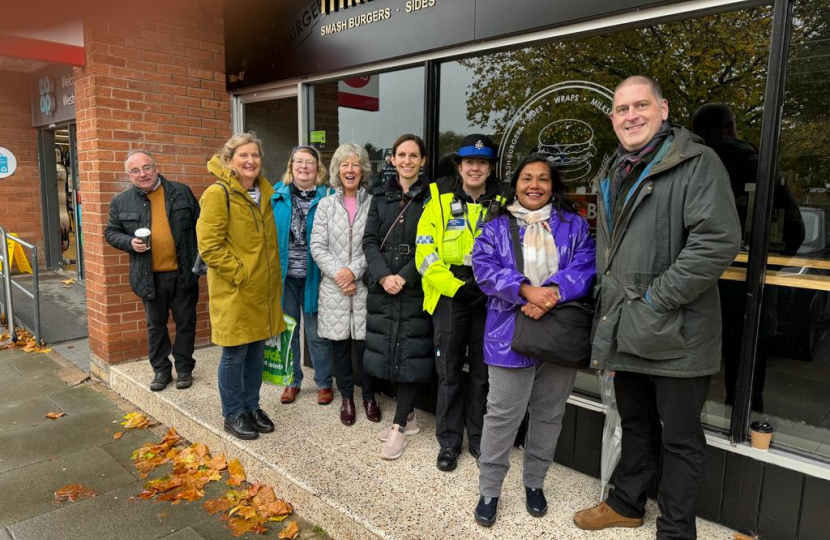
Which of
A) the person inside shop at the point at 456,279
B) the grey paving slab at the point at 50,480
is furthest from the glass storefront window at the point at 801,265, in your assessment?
the grey paving slab at the point at 50,480

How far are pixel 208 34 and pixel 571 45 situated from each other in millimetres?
3728

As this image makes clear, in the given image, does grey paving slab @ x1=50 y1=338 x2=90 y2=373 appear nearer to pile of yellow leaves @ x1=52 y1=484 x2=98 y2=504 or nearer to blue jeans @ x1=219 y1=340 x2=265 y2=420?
pile of yellow leaves @ x1=52 y1=484 x2=98 y2=504

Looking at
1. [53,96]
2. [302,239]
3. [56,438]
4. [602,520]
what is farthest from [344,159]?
[53,96]

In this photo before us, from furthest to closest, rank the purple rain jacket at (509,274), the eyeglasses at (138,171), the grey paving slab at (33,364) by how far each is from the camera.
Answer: the grey paving slab at (33,364), the eyeglasses at (138,171), the purple rain jacket at (509,274)

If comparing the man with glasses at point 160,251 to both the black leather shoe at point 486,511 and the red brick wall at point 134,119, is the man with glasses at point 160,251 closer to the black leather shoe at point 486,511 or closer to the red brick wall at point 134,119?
the red brick wall at point 134,119

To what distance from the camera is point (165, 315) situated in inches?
173

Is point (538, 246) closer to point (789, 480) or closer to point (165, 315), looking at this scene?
point (789, 480)

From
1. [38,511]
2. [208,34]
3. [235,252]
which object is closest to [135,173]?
[235,252]

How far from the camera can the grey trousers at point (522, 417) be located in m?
2.57

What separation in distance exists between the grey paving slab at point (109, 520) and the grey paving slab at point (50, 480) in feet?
0.37

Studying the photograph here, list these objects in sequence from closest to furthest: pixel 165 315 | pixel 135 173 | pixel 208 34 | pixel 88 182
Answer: pixel 135 173 < pixel 165 315 < pixel 88 182 < pixel 208 34

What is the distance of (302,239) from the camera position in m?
3.86

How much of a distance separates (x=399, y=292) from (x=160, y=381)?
7.64ft

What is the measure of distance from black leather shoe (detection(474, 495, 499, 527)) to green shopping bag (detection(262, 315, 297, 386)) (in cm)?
167
